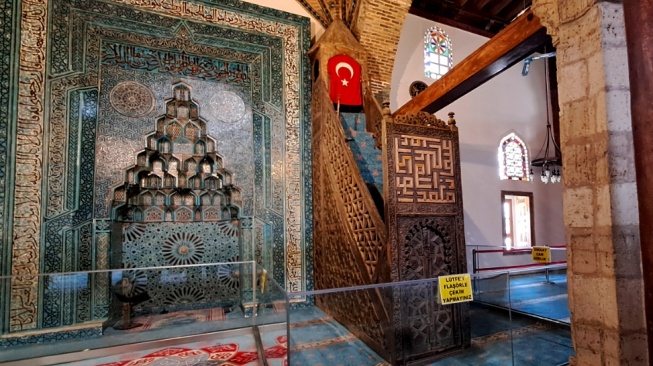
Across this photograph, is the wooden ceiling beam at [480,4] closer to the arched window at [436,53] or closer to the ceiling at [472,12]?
the ceiling at [472,12]

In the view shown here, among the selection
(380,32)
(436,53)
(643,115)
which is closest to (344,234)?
(643,115)

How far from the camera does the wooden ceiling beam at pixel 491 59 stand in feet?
8.81

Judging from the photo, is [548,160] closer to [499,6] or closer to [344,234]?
[499,6]

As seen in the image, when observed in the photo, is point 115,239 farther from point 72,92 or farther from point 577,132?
point 577,132

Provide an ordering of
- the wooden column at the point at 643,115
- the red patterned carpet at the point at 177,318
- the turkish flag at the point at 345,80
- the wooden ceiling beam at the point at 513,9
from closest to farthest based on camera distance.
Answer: the wooden column at the point at 643,115 → the red patterned carpet at the point at 177,318 → the turkish flag at the point at 345,80 → the wooden ceiling beam at the point at 513,9

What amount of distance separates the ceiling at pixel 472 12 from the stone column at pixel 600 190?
5936 mm

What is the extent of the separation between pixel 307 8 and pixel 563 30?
3.89 metres

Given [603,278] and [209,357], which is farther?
[209,357]

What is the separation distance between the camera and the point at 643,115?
4.99 ft

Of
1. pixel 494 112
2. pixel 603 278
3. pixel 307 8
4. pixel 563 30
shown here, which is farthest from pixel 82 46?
pixel 494 112

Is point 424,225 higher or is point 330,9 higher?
point 330,9

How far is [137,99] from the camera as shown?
386cm

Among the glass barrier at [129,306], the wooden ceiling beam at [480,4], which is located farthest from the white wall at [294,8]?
the wooden ceiling beam at [480,4]

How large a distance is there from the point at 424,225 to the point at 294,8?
3.81 metres
